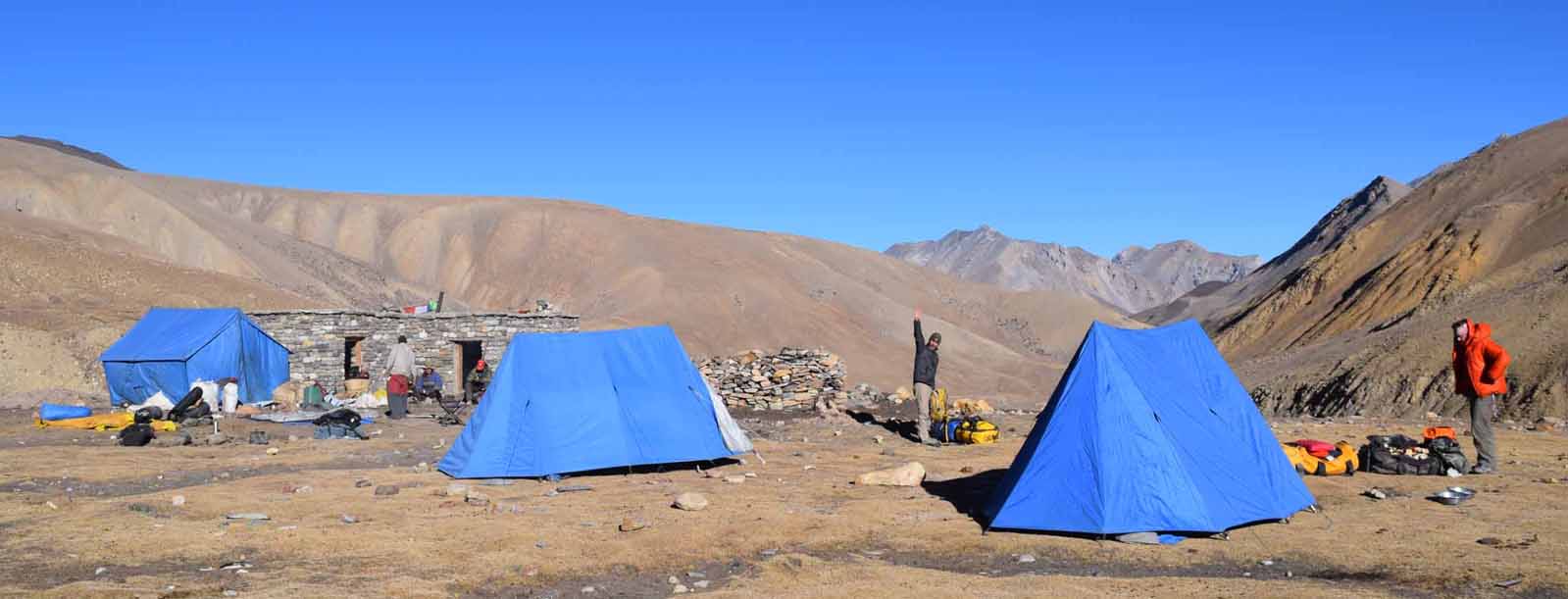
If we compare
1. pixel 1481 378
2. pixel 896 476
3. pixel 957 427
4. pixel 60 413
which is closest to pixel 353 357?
pixel 60 413

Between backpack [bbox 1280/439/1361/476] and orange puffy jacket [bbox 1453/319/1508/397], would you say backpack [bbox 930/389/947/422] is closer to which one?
backpack [bbox 1280/439/1361/476]

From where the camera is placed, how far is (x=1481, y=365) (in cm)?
1399

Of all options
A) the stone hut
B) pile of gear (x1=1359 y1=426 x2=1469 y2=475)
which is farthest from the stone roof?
pile of gear (x1=1359 y1=426 x2=1469 y2=475)

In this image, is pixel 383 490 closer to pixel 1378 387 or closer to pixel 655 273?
pixel 1378 387

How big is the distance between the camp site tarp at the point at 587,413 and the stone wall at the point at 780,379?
9.18 m

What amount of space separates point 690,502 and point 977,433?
7270mm

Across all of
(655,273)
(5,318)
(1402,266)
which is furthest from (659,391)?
(655,273)

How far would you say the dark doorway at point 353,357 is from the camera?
1250 inches

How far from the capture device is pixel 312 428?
22359 millimetres

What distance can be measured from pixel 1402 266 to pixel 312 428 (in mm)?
38722

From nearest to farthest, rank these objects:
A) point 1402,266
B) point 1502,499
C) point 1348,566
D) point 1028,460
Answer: point 1348,566 < point 1028,460 < point 1502,499 < point 1402,266

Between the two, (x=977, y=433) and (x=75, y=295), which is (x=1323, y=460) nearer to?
(x=977, y=433)

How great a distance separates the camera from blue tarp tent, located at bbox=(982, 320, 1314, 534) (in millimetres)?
10797

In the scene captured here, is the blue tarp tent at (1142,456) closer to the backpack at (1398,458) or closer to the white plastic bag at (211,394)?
the backpack at (1398,458)
